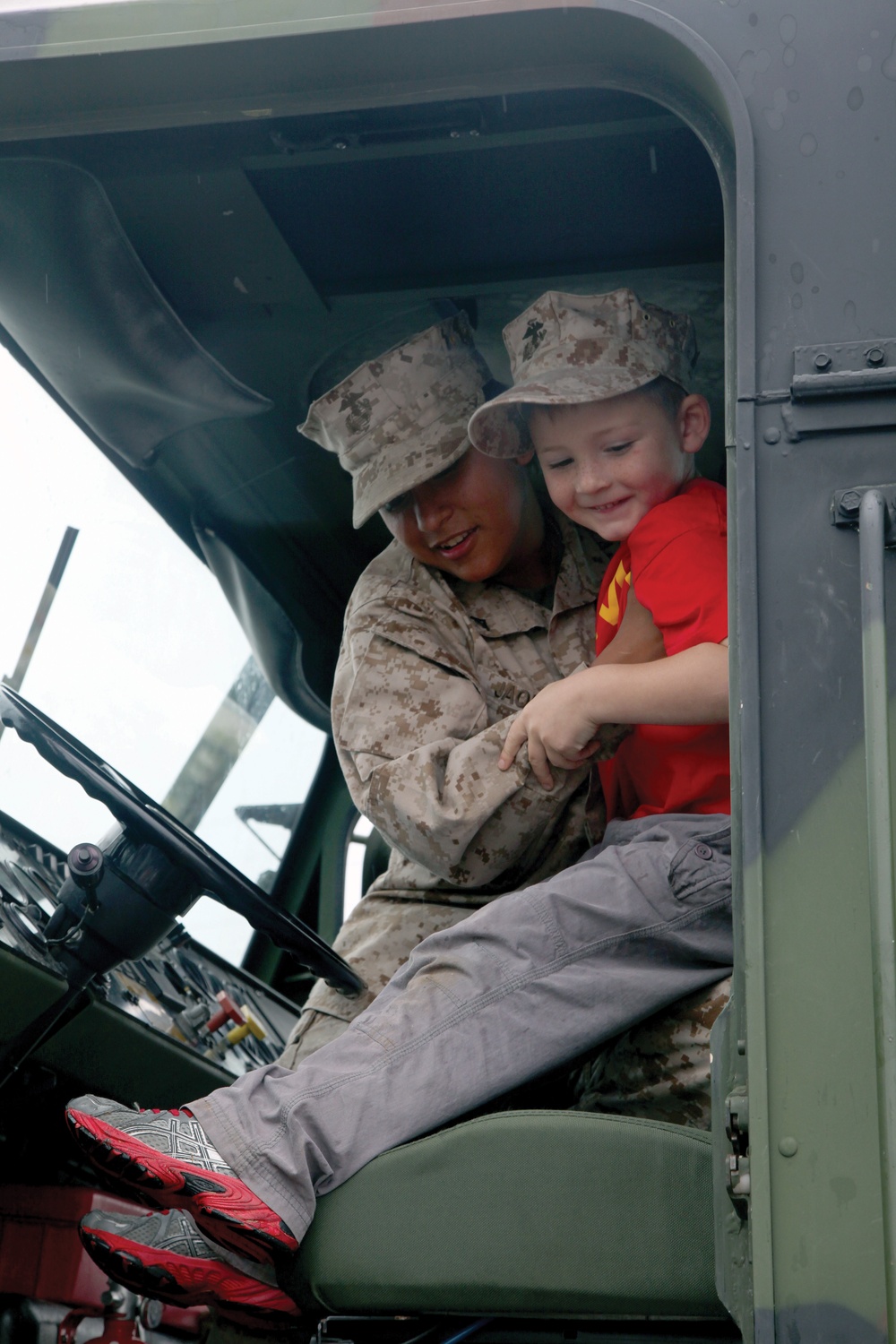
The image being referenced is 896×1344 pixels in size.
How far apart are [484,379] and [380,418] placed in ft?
0.77

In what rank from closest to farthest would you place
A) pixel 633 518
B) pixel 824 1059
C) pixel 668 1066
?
1. pixel 824 1059
2. pixel 668 1066
3. pixel 633 518

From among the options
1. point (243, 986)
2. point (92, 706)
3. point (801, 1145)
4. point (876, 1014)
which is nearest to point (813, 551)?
point (876, 1014)

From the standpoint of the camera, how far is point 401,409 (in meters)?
2.24

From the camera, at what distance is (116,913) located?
190 centimetres

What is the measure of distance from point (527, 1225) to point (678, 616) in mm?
722

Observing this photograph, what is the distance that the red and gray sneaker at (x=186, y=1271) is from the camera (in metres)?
1.53

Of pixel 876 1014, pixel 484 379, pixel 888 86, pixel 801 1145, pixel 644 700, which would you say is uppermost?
pixel 484 379

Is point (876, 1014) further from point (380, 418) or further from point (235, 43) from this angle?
point (380, 418)

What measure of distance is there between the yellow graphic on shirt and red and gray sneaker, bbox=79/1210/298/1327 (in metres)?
0.98

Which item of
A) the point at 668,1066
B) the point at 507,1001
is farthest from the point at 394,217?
the point at 668,1066

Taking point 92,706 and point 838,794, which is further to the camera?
point 92,706

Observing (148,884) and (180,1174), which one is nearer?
(180,1174)

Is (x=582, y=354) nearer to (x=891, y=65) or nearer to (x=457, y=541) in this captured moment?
(x=457, y=541)

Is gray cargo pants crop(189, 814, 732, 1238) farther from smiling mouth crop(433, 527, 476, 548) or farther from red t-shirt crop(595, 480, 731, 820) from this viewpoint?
smiling mouth crop(433, 527, 476, 548)
